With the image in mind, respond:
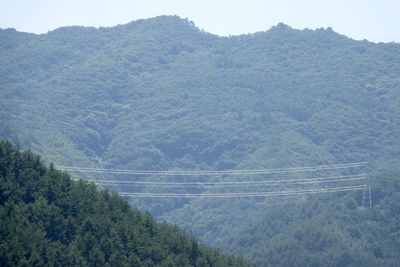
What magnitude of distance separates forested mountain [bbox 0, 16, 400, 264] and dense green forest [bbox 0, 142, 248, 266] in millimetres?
30425

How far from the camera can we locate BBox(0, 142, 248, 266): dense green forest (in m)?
46.1

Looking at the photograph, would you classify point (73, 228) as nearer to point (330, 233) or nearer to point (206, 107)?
point (330, 233)

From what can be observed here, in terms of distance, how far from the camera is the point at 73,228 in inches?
2074

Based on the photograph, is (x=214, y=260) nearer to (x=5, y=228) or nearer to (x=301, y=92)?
(x=5, y=228)

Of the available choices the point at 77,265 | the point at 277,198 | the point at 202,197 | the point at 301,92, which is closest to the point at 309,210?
the point at 277,198

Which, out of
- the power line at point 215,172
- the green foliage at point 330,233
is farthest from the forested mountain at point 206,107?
the power line at point 215,172

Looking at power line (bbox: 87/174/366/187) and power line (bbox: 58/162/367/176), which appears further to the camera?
power line (bbox: 58/162/367/176)

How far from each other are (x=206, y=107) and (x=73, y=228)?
106m

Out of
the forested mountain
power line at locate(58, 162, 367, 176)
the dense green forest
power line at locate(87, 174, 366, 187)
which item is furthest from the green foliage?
power line at locate(58, 162, 367, 176)

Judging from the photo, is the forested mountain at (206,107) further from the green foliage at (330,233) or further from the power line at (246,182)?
the power line at (246,182)

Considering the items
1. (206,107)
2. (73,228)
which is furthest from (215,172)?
(73,228)

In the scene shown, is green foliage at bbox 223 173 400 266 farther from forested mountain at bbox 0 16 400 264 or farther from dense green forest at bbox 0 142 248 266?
dense green forest at bbox 0 142 248 266

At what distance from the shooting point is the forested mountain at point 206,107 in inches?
4653

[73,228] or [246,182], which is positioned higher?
[73,228]
